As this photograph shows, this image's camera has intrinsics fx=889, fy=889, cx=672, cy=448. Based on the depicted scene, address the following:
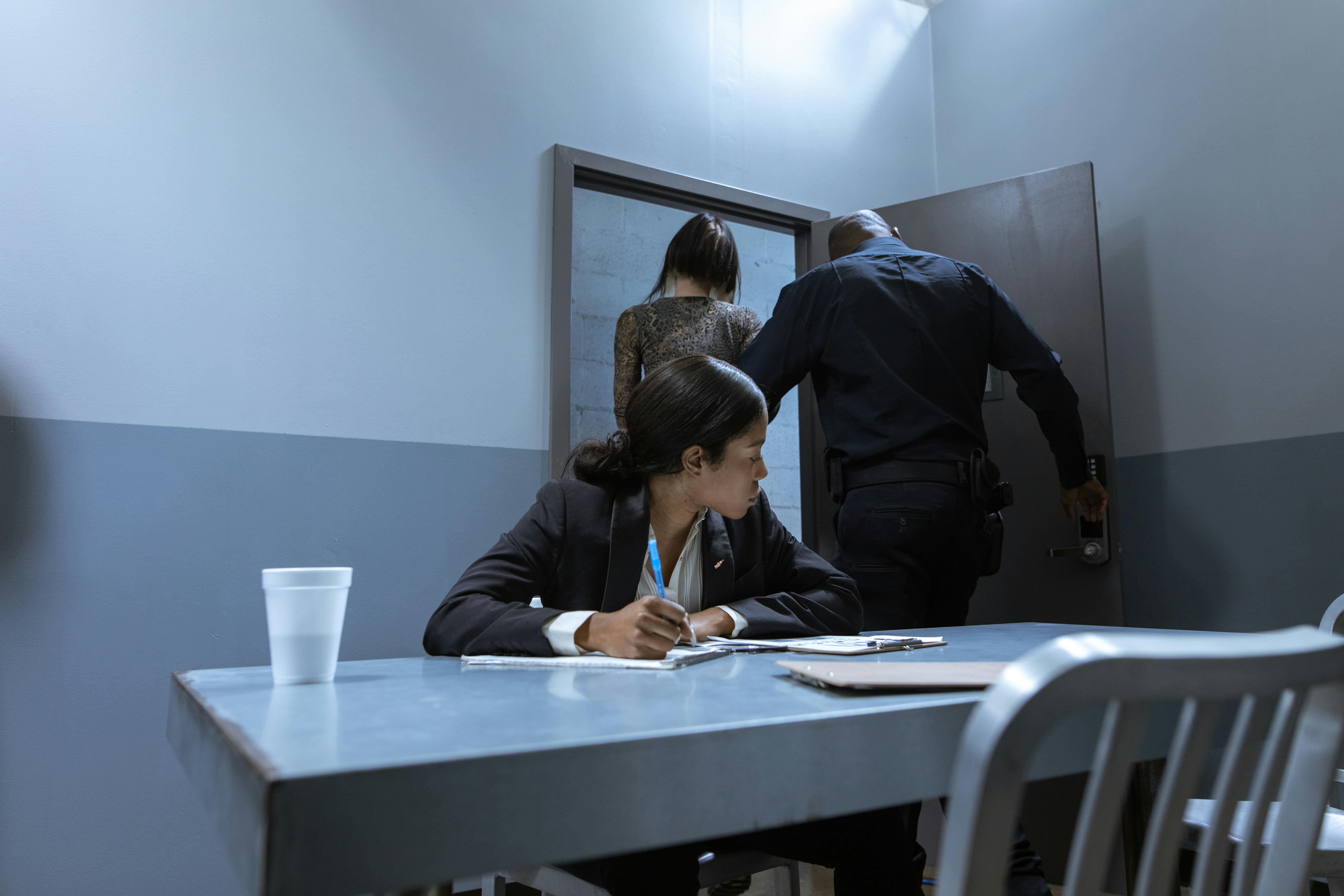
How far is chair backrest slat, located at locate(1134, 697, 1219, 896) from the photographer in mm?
441

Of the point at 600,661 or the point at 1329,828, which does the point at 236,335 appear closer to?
the point at 600,661

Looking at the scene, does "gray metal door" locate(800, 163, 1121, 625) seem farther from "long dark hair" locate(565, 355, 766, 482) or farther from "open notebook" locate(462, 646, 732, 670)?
"open notebook" locate(462, 646, 732, 670)

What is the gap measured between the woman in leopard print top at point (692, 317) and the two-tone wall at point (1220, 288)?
3.98ft

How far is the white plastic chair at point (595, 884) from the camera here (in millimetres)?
1136

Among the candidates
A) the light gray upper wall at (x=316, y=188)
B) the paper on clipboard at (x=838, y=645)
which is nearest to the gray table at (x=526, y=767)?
the paper on clipboard at (x=838, y=645)

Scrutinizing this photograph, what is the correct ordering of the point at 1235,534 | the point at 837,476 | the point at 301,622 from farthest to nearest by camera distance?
the point at 1235,534 → the point at 837,476 → the point at 301,622

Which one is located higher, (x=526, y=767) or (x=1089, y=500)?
(x=1089, y=500)

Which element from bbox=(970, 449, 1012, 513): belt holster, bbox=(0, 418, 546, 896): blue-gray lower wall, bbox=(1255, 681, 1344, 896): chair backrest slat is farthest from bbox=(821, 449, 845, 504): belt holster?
bbox=(1255, 681, 1344, 896): chair backrest slat

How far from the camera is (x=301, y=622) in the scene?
0.88m

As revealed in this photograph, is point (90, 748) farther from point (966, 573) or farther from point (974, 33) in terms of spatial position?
point (974, 33)

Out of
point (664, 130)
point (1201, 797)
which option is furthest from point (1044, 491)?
point (664, 130)

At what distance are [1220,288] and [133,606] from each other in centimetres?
297

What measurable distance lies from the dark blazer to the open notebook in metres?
0.12

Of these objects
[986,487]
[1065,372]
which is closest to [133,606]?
[986,487]
